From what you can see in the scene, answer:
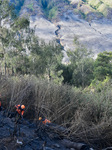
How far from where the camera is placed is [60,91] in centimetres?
515

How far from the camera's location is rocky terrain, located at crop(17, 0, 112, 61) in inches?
2245

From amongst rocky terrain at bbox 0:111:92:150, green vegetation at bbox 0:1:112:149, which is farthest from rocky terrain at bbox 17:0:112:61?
rocky terrain at bbox 0:111:92:150

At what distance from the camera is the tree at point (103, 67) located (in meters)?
21.2

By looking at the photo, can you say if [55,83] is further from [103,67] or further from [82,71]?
[82,71]

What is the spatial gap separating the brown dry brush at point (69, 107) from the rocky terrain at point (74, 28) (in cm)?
4642

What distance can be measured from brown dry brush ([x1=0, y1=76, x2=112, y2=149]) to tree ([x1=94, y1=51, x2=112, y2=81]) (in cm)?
1674

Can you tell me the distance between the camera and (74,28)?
228 feet

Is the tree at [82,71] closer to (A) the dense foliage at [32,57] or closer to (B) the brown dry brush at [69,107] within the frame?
(A) the dense foliage at [32,57]

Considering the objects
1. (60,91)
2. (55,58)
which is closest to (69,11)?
(55,58)

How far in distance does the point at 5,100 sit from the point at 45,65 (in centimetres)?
1956

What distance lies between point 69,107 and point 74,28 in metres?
68.4

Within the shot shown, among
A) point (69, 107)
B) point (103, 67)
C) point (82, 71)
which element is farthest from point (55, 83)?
point (82, 71)

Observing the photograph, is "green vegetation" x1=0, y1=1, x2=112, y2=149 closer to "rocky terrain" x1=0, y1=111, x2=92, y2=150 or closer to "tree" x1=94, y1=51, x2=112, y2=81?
"tree" x1=94, y1=51, x2=112, y2=81

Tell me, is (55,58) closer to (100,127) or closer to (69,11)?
(100,127)
